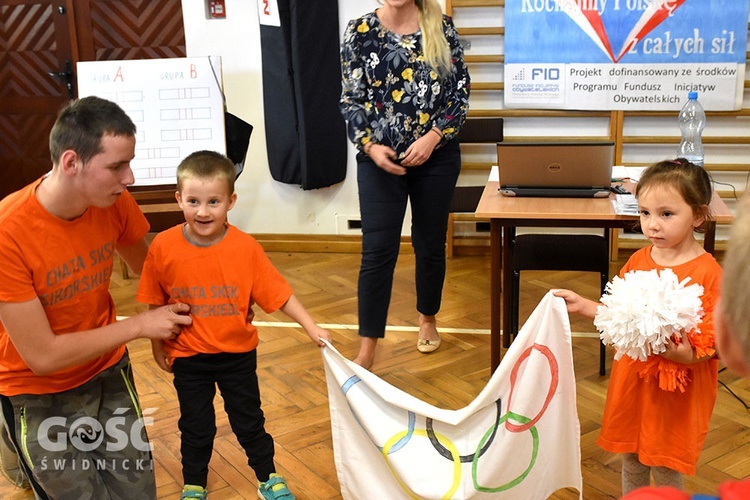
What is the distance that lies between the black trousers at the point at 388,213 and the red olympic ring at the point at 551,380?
105 cm

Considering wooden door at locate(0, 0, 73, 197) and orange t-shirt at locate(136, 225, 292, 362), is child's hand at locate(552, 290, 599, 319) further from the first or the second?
wooden door at locate(0, 0, 73, 197)

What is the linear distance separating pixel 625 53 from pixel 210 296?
3184 mm

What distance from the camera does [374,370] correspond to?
3.25 metres

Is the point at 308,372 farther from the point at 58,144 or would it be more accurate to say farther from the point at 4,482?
the point at 58,144

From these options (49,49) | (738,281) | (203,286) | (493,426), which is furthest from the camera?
(49,49)

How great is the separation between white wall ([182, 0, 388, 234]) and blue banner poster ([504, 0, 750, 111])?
1.09 metres

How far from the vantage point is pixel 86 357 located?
6.27 ft

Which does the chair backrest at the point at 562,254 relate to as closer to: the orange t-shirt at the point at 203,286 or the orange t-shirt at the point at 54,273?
the orange t-shirt at the point at 203,286

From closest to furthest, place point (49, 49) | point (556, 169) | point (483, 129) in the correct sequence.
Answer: point (556, 169) < point (483, 129) < point (49, 49)

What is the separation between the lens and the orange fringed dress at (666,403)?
1.90 meters

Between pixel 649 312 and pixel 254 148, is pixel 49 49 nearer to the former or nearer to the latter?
pixel 254 148

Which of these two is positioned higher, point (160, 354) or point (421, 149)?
point (421, 149)

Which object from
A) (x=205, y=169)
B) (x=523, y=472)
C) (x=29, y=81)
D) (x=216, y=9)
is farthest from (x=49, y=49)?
(x=523, y=472)

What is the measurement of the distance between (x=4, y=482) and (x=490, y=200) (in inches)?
72.8
